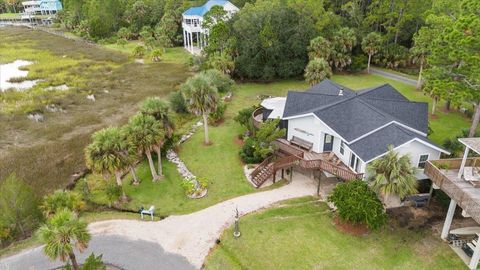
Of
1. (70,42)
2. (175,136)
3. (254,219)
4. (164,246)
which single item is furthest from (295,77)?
(70,42)

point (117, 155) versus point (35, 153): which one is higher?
point (117, 155)

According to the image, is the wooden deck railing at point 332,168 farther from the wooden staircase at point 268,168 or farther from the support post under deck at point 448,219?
the support post under deck at point 448,219

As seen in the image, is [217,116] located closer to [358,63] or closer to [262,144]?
[262,144]

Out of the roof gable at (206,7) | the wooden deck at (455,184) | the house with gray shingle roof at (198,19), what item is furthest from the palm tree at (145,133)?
the roof gable at (206,7)

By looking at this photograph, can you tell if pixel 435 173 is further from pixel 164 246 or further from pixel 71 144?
pixel 71 144

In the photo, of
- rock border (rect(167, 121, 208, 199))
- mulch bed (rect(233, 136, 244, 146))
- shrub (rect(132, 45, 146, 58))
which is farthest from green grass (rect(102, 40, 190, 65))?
mulch bed (rect(233, 136, 244, 146))

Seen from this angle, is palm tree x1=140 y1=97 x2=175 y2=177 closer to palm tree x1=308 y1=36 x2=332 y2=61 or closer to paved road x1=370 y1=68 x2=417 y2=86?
palm tree x1=308 y1=36 x2=332 y2=61
